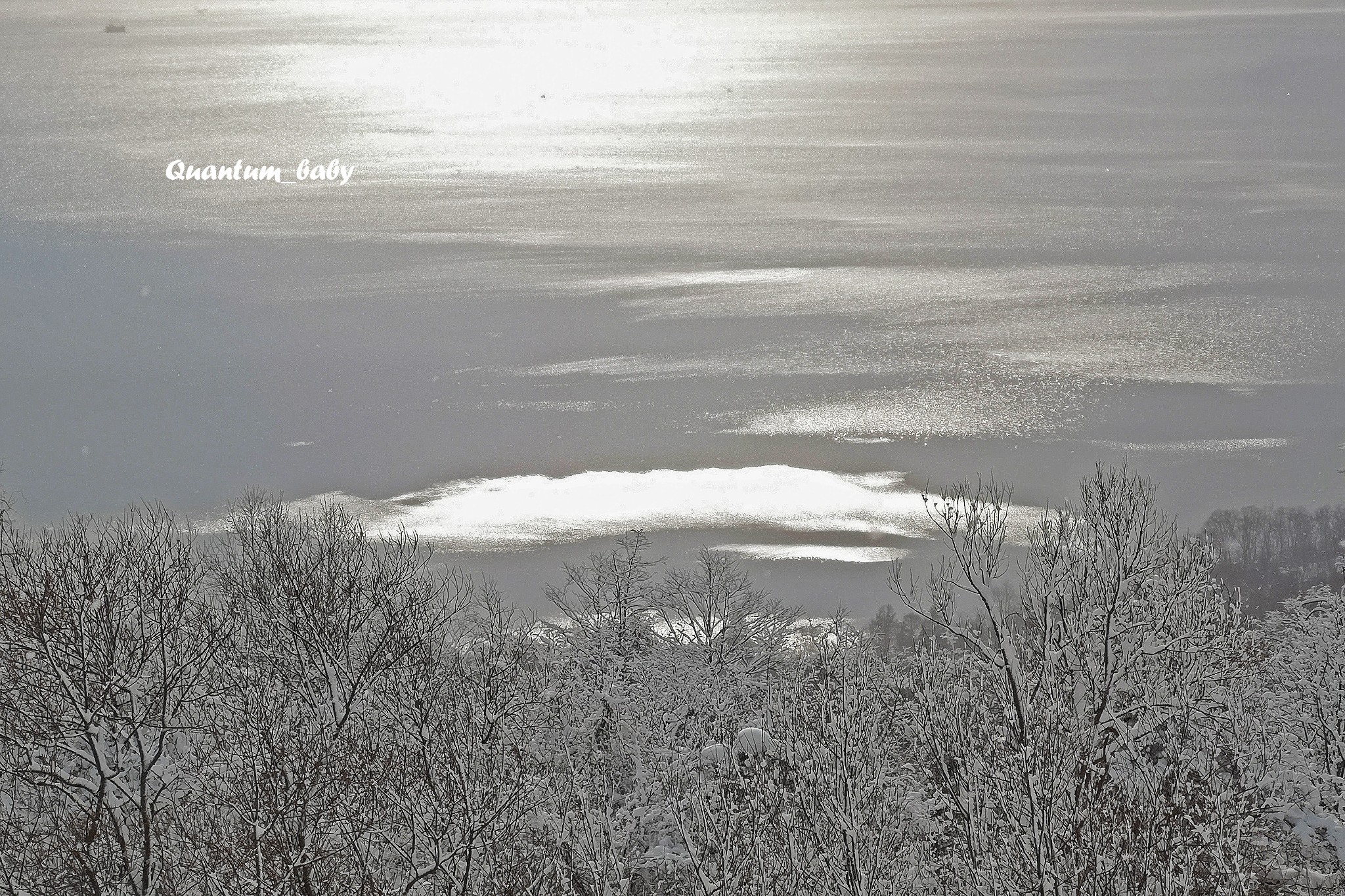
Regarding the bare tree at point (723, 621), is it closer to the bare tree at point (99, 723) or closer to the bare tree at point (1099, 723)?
the bare tree at point (1099, 723)

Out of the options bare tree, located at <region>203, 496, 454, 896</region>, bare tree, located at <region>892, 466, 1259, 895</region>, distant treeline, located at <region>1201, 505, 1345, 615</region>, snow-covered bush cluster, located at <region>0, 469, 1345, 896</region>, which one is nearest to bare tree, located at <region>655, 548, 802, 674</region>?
snow-covered bush cluster, located at <region>0, 469, 1345, 896</region>

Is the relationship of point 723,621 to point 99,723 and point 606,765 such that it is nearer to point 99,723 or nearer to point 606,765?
point 606,765

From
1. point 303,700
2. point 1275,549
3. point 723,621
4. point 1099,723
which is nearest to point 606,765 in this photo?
point 723,621

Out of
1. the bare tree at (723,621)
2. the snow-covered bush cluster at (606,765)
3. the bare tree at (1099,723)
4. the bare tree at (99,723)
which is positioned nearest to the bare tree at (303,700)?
the snow-covered bush cluster at (606,765)

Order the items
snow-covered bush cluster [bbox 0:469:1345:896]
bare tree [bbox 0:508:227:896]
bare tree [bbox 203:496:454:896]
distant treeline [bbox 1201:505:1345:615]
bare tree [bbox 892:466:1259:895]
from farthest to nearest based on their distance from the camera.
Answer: distant treeline [bbox 1201:505:1345:615]
bare tree [bbox 203:496:454:896]
snow-covered bush cluster [bbox 0:469:1345:896]
bare tree [bbox 0:508:227:896]
bare tree [bbox 892:466:1259:895]

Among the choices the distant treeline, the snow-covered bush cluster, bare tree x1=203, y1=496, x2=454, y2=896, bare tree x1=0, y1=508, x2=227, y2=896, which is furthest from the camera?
the distant treeline

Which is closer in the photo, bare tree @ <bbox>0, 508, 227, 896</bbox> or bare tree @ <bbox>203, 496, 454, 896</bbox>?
bare tree @ <bbox>0, 508, 227, 896</bbox>

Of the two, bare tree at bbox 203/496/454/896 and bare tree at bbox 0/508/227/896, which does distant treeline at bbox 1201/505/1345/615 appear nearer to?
bare tree at bbox 203/496/454/896
